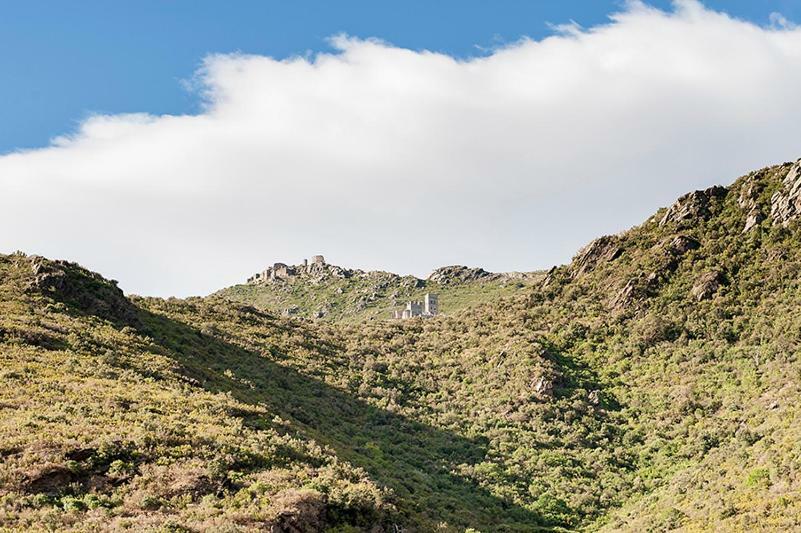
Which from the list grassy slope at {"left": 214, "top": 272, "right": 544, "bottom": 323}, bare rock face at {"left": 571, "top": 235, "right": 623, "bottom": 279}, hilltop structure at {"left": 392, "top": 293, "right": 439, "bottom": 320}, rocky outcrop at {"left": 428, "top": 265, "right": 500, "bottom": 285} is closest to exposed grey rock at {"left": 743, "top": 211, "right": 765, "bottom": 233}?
bare rock face at {"left": 571, "top": 235, "right": 623, "bottom": 279}

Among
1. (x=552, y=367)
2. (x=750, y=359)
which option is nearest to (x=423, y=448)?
(x=552, y=367)

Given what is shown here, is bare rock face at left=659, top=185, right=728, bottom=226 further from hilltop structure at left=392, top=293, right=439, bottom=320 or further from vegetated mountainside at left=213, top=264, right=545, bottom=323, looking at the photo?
hilltop structure at left=392, top=293, right=439, bottom=320

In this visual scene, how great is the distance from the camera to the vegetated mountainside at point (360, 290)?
12888cm

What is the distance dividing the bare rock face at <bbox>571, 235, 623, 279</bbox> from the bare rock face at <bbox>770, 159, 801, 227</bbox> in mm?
16699

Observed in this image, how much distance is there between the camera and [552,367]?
64.4 meters

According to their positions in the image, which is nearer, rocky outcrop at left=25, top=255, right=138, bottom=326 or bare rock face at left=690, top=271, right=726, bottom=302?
rocky outcrop at left=25, top=255, right=138, bottom=326

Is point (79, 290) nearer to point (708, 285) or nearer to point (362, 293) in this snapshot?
point (708, 285)

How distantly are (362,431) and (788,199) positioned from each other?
49114mm

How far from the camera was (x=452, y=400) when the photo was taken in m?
64.3

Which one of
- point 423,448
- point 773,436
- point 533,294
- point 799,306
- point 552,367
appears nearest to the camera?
point 773,436

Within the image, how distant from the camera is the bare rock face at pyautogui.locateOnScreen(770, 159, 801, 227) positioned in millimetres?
70062

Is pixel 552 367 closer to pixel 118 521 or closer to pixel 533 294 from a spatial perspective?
pixel 533 294

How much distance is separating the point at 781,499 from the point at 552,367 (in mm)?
31475

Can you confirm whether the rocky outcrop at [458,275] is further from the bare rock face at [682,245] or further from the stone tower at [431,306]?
the bare rock face at [682,245]
